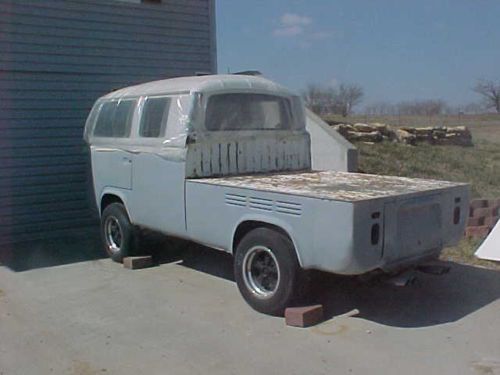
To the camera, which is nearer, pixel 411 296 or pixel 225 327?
pixel 225 327

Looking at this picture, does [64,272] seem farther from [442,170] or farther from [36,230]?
[442,170]

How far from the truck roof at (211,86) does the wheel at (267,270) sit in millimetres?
1881

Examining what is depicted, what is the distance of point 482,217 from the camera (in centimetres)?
777

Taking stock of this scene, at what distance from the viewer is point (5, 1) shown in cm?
809

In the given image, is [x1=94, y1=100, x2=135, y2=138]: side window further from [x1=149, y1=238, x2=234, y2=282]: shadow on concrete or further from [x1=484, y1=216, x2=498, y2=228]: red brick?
[x1=484, y1=216, x2=498, y2=228]: red brick

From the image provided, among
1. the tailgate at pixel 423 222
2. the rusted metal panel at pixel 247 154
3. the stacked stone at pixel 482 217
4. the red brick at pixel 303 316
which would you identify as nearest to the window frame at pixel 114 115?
the rusted metal panel at pixel 247 154

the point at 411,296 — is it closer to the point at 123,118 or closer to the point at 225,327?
the point at 225,327

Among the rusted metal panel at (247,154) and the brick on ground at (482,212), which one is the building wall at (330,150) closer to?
the brick on ground at (482,212)

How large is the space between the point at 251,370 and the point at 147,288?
2264mm

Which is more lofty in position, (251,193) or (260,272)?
(251,193)

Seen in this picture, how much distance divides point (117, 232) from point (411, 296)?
3.53 m

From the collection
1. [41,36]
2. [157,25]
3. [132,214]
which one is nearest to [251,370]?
[132,214]

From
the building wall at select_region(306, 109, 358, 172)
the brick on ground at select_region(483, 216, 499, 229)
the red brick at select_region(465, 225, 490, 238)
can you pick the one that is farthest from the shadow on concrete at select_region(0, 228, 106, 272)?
the brick on ground at select_region(483, 216, 499, 229)

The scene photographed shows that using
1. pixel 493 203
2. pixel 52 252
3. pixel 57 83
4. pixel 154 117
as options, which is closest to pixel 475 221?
pixel 493 203
